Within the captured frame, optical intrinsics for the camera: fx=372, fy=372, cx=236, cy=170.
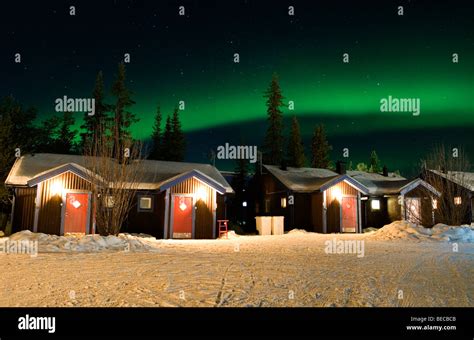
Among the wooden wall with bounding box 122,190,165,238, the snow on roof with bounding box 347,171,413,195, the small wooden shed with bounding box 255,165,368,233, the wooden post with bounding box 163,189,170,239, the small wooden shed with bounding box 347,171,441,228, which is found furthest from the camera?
the snow on roof with bounding box 347,171,413,195

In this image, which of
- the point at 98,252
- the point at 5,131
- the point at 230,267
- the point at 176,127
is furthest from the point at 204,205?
the point at 176,127

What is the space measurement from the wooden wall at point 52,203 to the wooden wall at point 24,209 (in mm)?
379

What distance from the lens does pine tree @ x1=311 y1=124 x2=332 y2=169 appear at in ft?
161

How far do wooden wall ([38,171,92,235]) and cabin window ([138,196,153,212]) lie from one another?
10.5 ft

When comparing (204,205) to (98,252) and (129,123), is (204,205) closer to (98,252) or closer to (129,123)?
(98,252)

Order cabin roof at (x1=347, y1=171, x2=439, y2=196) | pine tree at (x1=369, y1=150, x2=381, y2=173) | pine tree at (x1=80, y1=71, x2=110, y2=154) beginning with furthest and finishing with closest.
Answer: pine tree at (x1=369, y1=150, x2=381, y2=173) < pine tree at (x1=80, y1=71, x2=110, y2=154) < cabin roof at (x1=347, y1=171, x2=439, y2=196)

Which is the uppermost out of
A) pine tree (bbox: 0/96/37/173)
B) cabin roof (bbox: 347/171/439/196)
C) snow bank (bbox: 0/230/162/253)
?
pine tree (bbox: 0/96/37/173)

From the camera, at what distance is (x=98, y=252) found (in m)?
11.7

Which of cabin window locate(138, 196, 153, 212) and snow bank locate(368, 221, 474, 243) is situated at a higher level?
cabin window locate(138, 196, 153, 212)

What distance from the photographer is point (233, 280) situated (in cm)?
709

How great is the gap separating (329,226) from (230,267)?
16.5m

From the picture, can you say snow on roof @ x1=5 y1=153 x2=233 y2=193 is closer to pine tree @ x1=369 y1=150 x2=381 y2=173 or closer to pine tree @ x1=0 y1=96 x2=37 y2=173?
pine tree @ x1=0 y1=96 x2=37 y2=173

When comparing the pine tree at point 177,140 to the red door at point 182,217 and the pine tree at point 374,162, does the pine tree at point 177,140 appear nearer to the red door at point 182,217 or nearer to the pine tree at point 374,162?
the red door at point 182,217

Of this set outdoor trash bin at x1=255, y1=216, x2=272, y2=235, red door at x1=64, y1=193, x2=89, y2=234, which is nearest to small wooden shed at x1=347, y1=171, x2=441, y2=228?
outdoor trash bin at x1=255, y1=216, x2=272, y2=235
